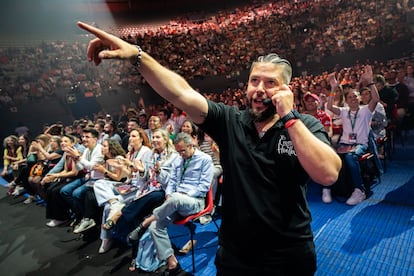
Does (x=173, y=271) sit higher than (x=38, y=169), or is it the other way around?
(x=38, y=169)

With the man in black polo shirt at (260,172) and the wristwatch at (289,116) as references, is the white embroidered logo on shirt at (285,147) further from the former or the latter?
the wristwatch at (289,116)

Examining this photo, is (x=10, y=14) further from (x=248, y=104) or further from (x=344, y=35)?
(x=248, y=104)

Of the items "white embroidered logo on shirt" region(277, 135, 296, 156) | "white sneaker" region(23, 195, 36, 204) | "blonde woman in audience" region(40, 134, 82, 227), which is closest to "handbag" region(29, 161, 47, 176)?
"white sneaker" region(23, 195, 36, 204)

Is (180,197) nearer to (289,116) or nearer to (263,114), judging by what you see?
(263,114)

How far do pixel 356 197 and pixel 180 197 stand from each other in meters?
2.42

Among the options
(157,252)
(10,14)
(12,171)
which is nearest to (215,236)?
(157,252)

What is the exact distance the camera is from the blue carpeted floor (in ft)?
8.03

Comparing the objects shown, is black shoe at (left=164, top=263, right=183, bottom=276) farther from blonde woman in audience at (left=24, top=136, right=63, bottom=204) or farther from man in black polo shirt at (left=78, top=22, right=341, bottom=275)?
blonde woman in audience at (left=24, top=136, right=63, bottom=204)

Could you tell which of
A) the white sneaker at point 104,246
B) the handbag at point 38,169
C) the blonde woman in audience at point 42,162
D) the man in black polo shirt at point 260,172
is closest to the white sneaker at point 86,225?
the white sneaker at point 104,246

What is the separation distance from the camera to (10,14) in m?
12.2

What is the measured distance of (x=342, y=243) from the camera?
108 inches

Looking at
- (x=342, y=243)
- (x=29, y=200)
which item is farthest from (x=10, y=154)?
(x=342, y=243)

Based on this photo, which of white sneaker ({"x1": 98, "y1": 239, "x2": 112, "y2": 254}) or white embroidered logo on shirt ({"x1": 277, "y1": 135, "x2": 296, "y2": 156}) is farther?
white sneaker ({"x1": 98, "y1": 239, "x2": 112, "y2": 254})

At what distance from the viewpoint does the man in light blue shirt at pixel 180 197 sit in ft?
8.70
